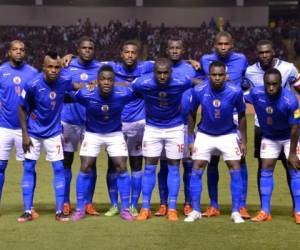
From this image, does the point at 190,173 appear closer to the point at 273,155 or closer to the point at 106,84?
the point at 273,155

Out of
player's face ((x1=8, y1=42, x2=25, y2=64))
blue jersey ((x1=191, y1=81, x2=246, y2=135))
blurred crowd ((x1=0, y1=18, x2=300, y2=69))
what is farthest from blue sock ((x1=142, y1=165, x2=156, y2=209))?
blurred crowd ((x1=0, y1=18, x2=300, y2=69))

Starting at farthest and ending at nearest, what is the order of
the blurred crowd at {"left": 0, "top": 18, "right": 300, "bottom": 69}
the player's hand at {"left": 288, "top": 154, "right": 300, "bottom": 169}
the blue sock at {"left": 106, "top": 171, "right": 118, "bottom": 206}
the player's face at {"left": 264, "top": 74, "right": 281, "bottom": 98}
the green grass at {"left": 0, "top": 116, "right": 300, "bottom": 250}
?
the blurred crowd at {"left": 0, "top": 18, "right": 300, "bottom": 69} → the blue sock at {"left": 106, "top": 171, "right": 118, "bottom": 206} → the player's hand at {"left": 288, "top": 154, "right": 300, "bottom": 169} → the player's face at {"left": 264, "top": 74, "right": 281, "bottom": 98} → the green grass at {"left": 0, "top": 116, "right": 300, "bottom": 250}

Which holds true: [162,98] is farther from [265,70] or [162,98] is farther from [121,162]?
[265,70]

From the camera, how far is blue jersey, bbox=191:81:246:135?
334 inches

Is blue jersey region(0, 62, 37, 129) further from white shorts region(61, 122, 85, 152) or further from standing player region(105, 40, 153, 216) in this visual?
standing player region(105, 40, 153, 216)

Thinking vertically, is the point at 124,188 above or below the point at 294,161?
below

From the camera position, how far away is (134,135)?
923cm

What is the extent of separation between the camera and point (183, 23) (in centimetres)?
3416

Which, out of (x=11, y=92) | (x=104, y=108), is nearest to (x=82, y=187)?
(x=104, y=108)

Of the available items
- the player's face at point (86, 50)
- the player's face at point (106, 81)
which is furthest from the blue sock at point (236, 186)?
the player's face at point (86, 50)

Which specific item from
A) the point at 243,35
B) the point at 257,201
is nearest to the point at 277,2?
the point at 243,35

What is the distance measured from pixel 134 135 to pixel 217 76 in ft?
5.08

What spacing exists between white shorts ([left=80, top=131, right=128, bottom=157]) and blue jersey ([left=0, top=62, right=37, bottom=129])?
1.02 m

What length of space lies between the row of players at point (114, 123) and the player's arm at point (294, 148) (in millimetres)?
678
